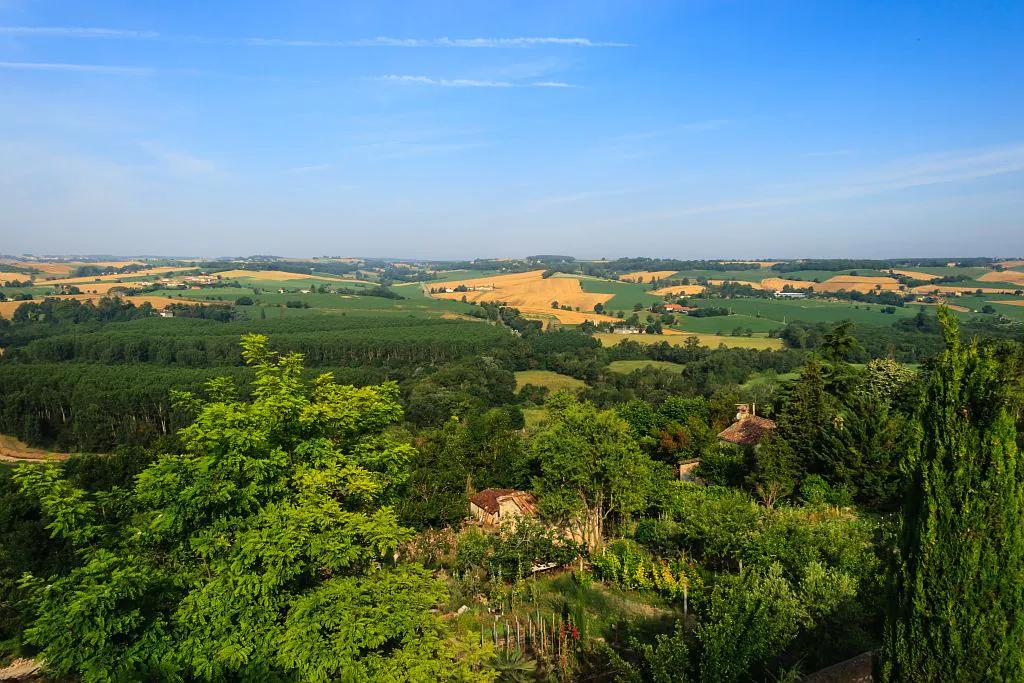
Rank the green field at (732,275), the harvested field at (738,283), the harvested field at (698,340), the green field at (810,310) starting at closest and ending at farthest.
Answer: the harvested field at (698,340) → the green field at (810,310) → the harvested field at (738,283) → the green field at (732,275)

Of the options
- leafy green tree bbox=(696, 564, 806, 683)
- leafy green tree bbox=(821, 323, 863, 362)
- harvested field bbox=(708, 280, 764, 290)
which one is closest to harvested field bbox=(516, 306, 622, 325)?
harvested field bbox=(708, 280, 764, 290)

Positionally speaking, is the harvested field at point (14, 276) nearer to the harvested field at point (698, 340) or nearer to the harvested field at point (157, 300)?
the harvested field at point (157, 300)

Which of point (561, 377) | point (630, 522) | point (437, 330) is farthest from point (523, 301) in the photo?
point (630, 522)

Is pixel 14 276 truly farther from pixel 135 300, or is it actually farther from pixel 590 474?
pixel 590 474

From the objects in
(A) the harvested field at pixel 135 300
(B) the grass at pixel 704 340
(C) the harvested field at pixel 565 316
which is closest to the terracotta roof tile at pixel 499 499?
(B) the grass at pixel 704 340

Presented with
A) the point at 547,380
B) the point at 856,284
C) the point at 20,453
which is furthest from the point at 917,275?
the point at 20,453

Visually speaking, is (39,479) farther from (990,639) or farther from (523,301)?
(523,301)

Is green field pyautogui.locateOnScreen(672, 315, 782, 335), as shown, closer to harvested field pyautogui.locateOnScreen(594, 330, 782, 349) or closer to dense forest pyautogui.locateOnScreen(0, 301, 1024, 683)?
harvested field pyautogui.locateOnScreen(594, 330, 782, 349)
